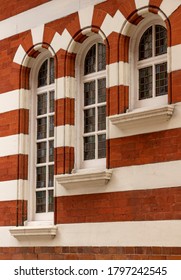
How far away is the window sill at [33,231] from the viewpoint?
30.5 ft

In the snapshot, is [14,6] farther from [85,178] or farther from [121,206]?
[121,206]

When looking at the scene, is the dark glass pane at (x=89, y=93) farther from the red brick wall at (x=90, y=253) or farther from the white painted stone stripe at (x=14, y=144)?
the red brick wall at (x=90, y=253)

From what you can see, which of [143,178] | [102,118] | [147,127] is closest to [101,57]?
[102,118]

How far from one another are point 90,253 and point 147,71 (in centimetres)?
223

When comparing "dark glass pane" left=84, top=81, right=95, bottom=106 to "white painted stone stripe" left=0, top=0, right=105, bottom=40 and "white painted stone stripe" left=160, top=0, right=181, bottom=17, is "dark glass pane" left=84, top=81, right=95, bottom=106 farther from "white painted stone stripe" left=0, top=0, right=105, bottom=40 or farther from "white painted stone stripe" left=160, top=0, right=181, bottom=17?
"white painted stone stripe" left=160, top=0, right=181, bottom=17

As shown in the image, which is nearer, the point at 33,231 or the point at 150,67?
the point at 150,67

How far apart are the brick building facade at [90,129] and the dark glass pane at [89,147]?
0.04 feet

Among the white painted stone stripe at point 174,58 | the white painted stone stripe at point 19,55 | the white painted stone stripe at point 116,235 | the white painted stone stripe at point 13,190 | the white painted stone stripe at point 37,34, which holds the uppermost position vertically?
the white painted stone stripe at point 37,34

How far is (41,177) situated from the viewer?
32.7ft

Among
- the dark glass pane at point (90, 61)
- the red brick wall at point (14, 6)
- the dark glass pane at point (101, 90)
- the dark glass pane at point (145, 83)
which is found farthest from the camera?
the red brick wall at point (14, 6)

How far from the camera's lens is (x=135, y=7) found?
8.54 meters

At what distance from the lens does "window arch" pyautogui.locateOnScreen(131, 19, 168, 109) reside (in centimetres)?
838

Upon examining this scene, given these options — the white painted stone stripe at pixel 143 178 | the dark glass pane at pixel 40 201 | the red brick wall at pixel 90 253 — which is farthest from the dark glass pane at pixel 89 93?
the red brick wall at pixel 90 253

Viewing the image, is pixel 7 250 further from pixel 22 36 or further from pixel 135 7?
pixel 135 7
